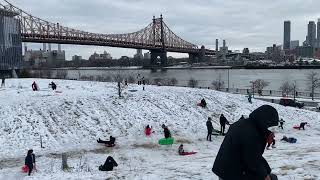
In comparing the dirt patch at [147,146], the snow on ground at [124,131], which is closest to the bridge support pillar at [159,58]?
the snow on ground at [124,131]

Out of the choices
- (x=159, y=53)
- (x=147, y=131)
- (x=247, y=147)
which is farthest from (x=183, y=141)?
(x=159, y=53)

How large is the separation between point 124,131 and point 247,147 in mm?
20964

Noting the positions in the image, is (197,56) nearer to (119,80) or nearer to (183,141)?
(119,80)

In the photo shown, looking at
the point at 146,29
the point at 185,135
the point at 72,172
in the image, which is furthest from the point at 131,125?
the point at 146,29

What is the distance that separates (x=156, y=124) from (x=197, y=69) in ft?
349

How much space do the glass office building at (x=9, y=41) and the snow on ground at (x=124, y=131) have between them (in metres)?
26.6

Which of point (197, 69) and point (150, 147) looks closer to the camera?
point (150, 147)

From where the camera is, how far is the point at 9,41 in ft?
204

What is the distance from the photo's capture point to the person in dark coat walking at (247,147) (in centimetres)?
426

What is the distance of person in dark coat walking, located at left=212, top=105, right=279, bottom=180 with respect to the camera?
Result: 14.0 ft

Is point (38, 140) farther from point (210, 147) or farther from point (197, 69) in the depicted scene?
point (197, 69)

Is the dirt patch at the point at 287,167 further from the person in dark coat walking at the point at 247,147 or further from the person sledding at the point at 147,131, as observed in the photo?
the person sledding at the point at 147,131

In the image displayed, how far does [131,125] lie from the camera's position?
85.0ft

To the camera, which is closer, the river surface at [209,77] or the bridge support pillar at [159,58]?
the river surface at [209,77]
